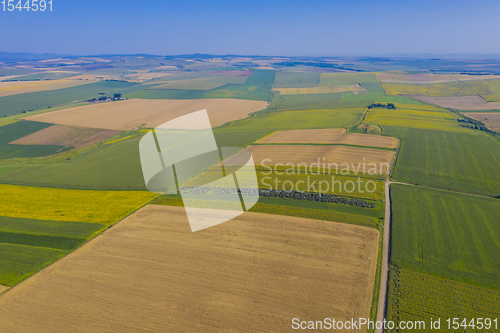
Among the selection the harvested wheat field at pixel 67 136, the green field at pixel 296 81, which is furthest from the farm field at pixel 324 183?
the green field at pixel 296 81

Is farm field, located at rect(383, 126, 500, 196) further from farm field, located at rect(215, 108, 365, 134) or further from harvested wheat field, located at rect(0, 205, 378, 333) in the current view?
harvested wheat field, located at rect(0, 205, 378, 333)

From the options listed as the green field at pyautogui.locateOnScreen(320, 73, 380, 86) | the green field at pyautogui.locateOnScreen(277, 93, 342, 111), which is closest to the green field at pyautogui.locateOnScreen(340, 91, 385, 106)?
the green field at pyautogui.locateOnScreen(277, 93, 342, 111)

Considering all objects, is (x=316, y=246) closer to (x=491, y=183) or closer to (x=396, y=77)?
(x=491, y=183)

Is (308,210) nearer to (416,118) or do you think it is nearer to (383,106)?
(416,118)

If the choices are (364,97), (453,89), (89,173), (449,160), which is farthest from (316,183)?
(453,89)

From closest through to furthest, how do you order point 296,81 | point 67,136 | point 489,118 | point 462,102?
point 67,136, point 489,118, point 462,102, point 296,81

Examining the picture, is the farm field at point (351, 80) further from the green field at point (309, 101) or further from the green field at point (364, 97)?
the green field at point (309, 101)
